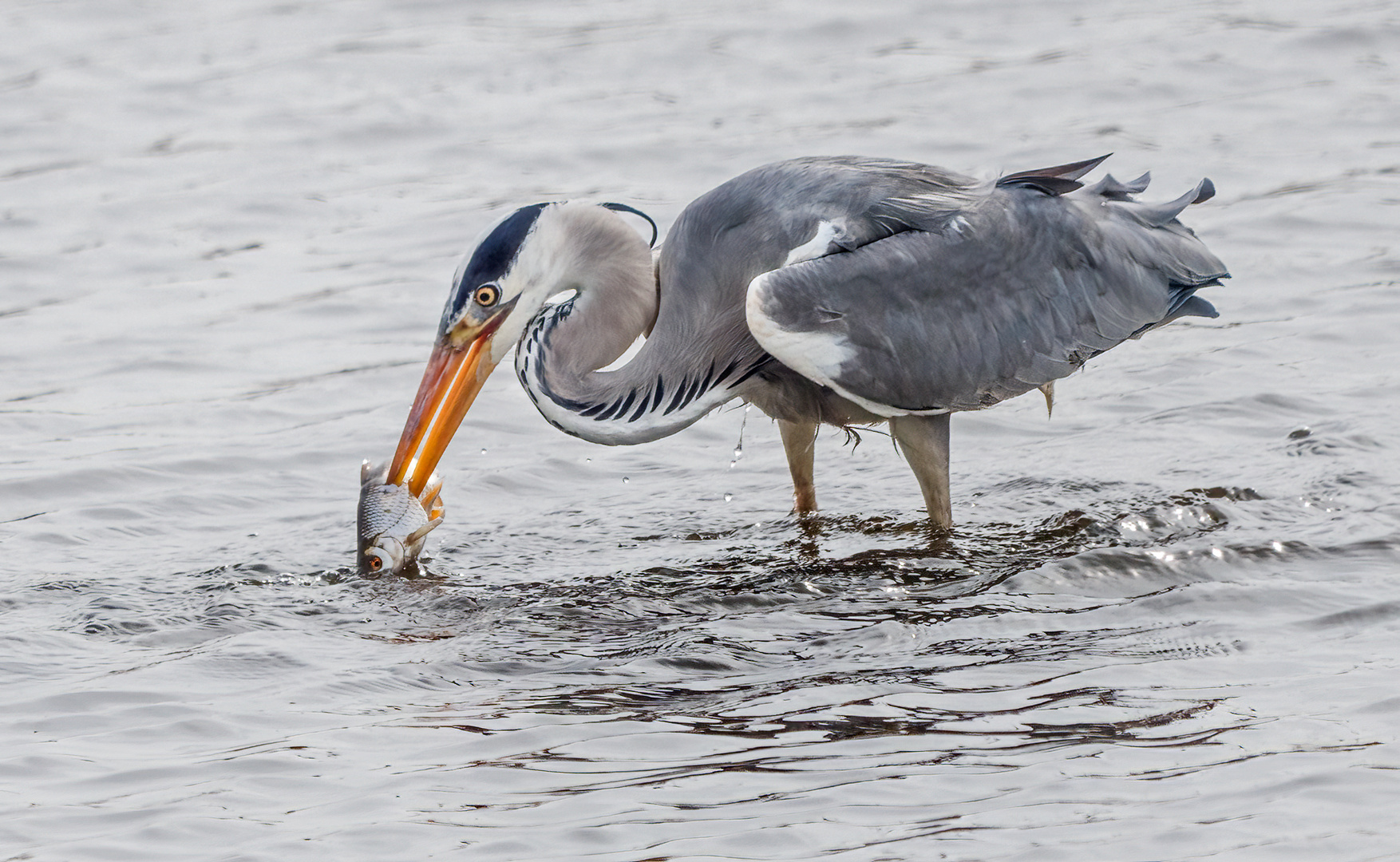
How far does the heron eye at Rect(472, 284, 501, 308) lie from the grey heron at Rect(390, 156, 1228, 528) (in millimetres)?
Answer: 11

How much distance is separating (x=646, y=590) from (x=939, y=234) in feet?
5.52

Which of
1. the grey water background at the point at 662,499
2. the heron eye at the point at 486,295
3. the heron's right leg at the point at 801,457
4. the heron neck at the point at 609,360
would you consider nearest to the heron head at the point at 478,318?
the heron eye at the point at 486,295

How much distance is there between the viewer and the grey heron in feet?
22.3

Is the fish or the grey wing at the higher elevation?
the grey wing

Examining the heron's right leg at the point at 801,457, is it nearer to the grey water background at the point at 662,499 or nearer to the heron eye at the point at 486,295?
the grey water background at the point at 662,499

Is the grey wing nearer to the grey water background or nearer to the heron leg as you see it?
the heron leg

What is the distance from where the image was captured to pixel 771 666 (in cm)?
597

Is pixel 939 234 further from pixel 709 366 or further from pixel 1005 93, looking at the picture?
pixel 1005 93

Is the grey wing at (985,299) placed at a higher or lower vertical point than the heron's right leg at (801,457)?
higher

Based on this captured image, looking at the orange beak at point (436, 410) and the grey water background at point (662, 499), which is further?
the orange beak at point (436, 410)

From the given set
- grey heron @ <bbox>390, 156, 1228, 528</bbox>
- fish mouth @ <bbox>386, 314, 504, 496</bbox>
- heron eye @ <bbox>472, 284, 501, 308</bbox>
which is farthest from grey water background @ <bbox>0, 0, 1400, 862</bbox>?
heron eye @ <bbox>472, 284, 501, 308</bbox>

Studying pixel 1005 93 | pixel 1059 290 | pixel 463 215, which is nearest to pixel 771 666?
pixel 1059 290

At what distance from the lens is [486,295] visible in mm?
6730

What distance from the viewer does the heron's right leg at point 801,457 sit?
24.9ft
